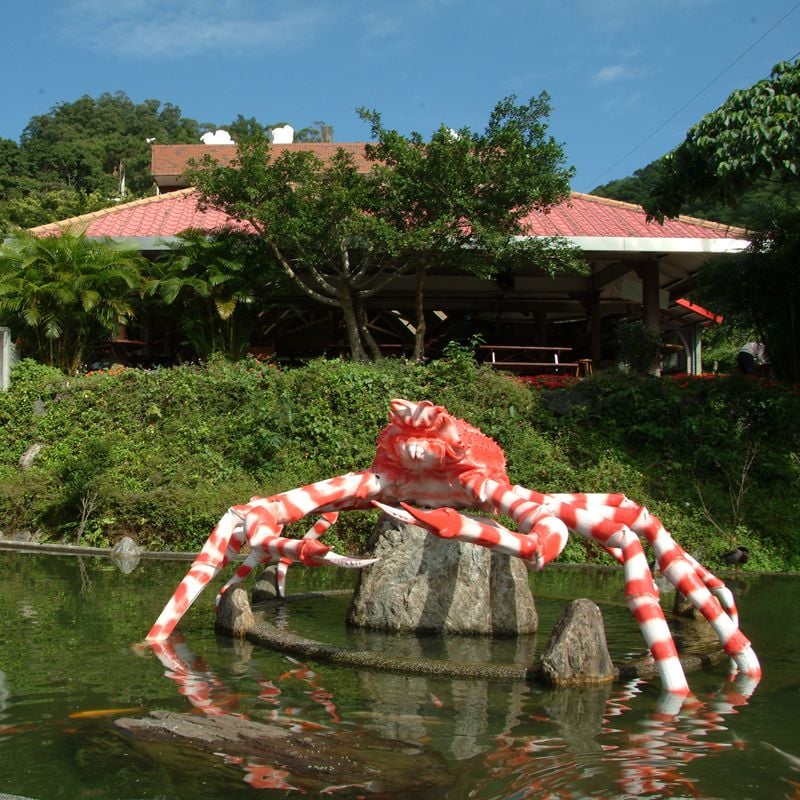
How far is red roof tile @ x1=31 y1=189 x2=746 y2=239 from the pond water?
14.1 meters

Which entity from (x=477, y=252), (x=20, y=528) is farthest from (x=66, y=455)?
(x=477, y=252)

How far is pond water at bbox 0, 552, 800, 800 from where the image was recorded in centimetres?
397

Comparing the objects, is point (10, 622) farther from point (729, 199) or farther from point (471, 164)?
point (471, 164)

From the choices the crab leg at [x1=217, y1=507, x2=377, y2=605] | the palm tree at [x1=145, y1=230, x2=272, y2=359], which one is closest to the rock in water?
the crab leg at [x1=217, y1=507, x2=377, y2=605]

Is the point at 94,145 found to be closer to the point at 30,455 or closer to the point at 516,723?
the point at 30,455

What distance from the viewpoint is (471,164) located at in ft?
56.1

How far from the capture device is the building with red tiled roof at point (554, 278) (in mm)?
20062

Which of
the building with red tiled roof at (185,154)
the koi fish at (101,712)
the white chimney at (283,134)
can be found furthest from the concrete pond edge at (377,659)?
the white chimney at (283,134)

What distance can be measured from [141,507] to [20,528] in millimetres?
1954

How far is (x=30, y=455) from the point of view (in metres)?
16.0

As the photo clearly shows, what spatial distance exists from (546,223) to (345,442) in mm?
9152

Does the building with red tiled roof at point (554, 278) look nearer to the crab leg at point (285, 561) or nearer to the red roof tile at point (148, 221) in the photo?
the red roof tile at point (148, 221)

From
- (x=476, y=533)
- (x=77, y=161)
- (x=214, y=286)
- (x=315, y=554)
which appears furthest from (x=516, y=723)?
(x=77, y=161)

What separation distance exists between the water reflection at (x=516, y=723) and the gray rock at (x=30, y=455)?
1074 centimetres
